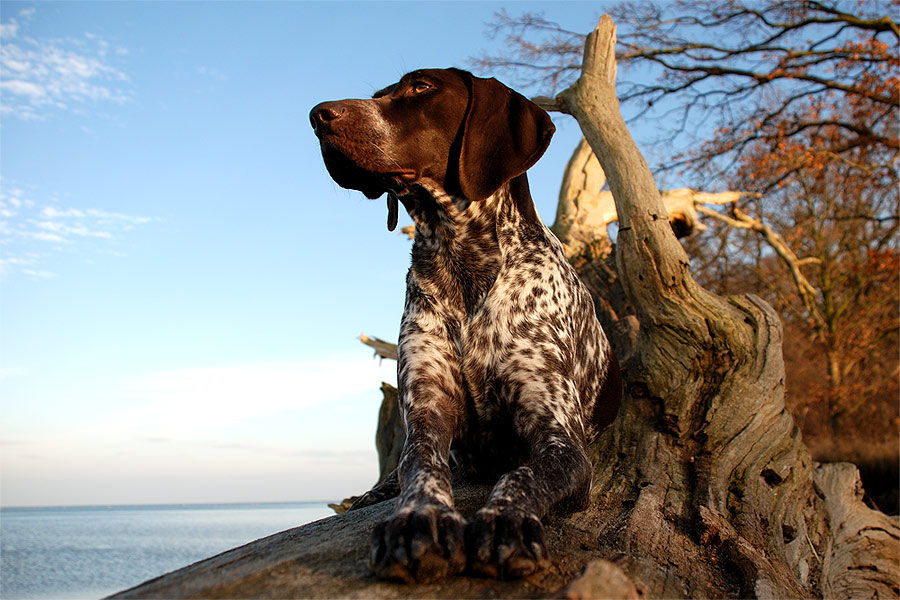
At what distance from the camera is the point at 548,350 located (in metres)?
3.20

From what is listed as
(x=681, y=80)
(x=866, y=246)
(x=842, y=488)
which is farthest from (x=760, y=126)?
(x=842, y=488)

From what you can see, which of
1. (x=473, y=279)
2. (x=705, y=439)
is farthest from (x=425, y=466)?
(x=705, y=439)

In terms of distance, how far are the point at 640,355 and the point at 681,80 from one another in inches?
445

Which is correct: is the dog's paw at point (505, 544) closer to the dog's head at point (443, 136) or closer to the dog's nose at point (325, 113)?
the dog's head at point (443, 136)

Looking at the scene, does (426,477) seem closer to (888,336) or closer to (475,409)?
(475,409)

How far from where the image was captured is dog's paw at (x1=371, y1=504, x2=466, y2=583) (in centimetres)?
180

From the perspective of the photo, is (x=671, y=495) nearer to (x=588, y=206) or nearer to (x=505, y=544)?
(x=505, y=544)

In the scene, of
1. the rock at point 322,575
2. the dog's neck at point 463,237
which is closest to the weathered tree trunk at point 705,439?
the rock at point 322,575

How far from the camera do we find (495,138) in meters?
3.26

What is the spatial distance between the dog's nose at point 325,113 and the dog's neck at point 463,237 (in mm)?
531

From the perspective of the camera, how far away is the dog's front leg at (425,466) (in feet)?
5.97

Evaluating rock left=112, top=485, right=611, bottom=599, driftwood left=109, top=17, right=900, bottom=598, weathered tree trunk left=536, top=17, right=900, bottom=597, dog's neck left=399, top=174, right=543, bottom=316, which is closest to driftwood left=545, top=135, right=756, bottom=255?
driftwood left=109, top=17, right=900, bottom=598

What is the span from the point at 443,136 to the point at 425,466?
5.06 feet

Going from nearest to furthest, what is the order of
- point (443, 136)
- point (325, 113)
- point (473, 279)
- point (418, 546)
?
1. point (418, 546)
2. point (325, 113)
3. point (443, 136)
4. point (473, 279)
